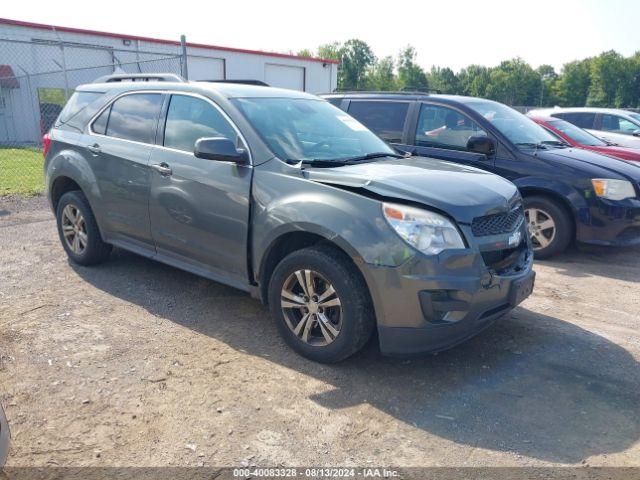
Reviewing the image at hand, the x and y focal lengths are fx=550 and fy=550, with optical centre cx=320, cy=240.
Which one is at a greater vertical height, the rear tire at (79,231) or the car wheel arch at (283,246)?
the car wheel arch at (283,246)

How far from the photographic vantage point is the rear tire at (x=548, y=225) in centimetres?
620

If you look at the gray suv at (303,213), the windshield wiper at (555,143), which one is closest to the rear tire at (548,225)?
the windshield wiper at (555,143)

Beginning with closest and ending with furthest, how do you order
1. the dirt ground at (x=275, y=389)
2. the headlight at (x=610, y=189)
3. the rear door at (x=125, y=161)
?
the dirt ground at (x=275, y=389), the rear door at (x=125, y=161), the headlight at (x=610, y=189)

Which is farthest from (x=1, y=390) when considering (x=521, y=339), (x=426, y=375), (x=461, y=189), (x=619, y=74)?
(x=619, y=74)

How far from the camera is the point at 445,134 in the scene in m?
6.75

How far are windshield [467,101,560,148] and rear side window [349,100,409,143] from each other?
858mm

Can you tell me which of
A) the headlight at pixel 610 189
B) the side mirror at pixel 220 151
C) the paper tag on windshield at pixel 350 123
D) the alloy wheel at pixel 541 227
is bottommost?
the alloy wheel at pixel 541 227

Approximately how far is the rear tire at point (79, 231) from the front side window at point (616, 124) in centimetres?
1119

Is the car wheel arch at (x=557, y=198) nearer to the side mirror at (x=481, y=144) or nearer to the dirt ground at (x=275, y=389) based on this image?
the side mirror at (x=481, y=144)

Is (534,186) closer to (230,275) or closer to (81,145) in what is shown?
(230,275)

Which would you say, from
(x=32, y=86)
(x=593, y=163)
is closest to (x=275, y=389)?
(x=593, y=163)

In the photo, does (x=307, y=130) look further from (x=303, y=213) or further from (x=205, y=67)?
(x=205, y=67)

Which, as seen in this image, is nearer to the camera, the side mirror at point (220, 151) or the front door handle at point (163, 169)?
the side mirror at point (220, 151)

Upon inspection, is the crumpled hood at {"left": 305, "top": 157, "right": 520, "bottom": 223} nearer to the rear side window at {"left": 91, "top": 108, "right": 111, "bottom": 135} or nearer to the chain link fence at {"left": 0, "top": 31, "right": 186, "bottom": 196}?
the rear side window at {"left": 91, "top": 108, "right": 111, "bottom": 135}
